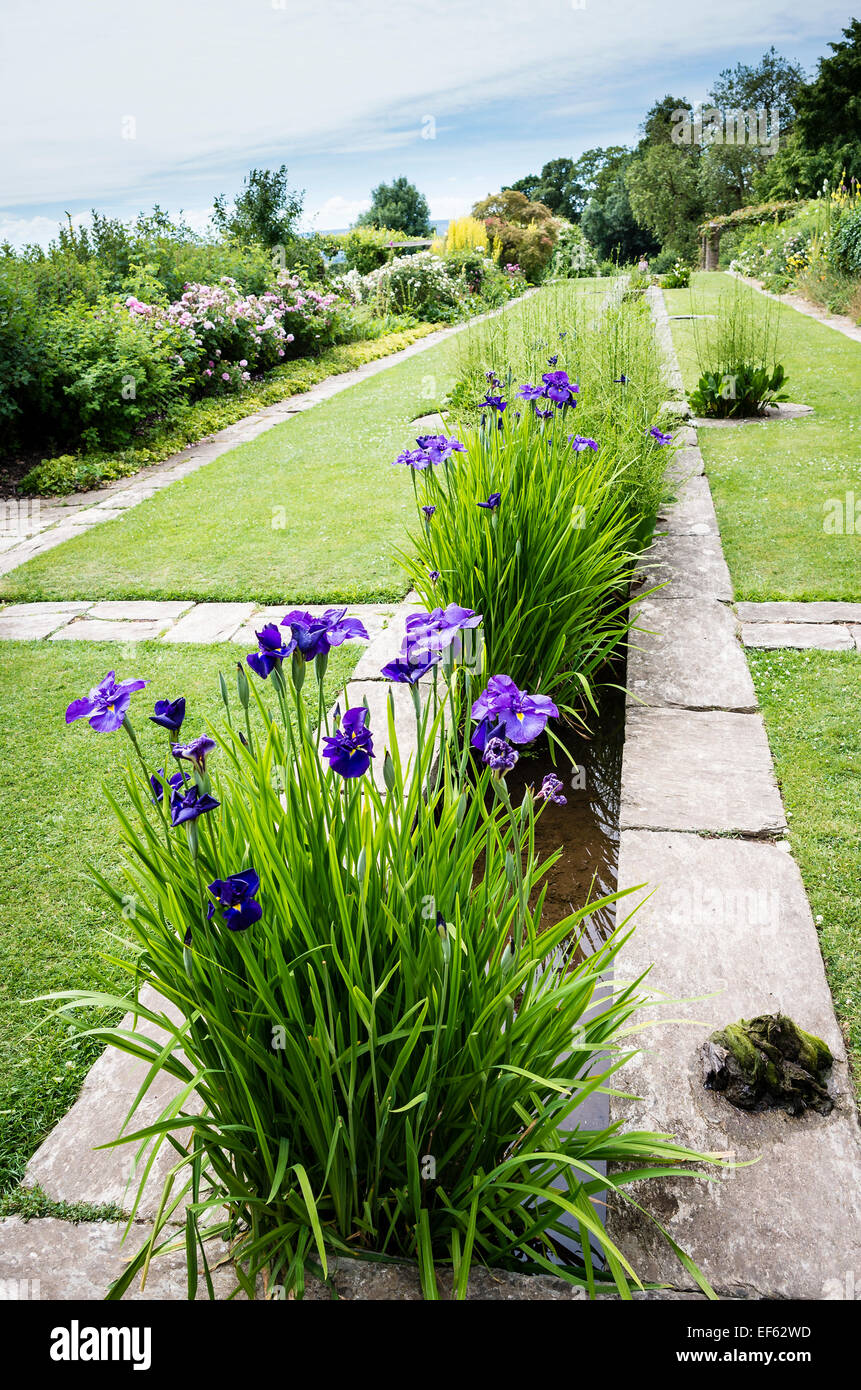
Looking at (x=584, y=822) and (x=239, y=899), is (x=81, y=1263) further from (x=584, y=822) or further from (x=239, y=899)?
(x=584, y=822)

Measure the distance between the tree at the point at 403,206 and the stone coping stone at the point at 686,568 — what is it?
133 feet

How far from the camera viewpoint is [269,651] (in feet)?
3.46

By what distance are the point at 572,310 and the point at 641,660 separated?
3.61 meters

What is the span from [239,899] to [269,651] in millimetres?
311

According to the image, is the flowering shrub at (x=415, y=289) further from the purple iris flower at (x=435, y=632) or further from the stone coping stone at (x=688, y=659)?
the purple iris flower at (x=435, y=632)

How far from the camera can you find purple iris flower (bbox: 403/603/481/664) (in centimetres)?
105

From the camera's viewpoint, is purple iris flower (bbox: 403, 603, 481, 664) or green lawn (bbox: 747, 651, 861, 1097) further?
green lawn (bbox: 747, 651, 861, 1097)

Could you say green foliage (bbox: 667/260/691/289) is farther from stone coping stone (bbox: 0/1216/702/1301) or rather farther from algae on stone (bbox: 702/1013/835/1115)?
stone coping stone (bbox: 0/1216/702/1301)

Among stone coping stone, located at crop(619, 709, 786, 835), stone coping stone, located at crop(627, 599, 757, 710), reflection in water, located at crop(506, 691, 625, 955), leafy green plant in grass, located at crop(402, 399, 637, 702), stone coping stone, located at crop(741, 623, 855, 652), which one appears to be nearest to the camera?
reflection in water, located at crop(506, 691, 625, 955)

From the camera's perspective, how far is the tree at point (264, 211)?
12477 millimetres

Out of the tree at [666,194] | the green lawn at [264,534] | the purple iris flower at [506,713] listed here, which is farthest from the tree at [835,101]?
the purple iris flower at [506,713]

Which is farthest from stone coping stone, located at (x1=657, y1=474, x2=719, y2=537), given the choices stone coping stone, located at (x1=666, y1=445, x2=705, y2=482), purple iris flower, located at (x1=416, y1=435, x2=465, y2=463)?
purple iris flower, located at (x1=416, y1=435, x2=465, y2=463)

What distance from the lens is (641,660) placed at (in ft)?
10.2

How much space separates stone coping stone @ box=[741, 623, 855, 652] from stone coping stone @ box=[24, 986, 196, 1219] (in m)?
2.61
